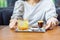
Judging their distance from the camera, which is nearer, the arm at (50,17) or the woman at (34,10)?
the arm at (50,17)

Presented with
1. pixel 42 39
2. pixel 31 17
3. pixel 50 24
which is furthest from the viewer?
pixel 31 17

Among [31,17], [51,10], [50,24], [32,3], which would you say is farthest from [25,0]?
[50,24]

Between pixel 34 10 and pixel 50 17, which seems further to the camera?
pixel 34 10

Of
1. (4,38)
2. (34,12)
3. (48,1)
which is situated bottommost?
(4,38)

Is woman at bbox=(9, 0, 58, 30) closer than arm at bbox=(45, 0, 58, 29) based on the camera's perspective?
No

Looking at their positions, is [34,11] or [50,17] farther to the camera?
[34,11]

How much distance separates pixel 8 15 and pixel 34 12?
0.84 metres

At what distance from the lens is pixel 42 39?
4.32 ft

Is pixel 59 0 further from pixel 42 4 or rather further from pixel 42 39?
pixel 42 39

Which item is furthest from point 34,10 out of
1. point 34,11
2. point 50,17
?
point 50,17

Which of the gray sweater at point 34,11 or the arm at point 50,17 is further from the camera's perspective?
the gray sweater at point 34,11

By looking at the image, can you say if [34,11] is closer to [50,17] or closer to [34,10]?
[34,10]

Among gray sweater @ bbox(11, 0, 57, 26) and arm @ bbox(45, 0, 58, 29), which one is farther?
gray sweater @ bbox(11, 0, 57, 26)

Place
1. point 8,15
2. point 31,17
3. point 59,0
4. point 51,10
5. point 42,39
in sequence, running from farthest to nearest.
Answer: point 59,0
point 8,15
point 31,17
point 51,10
point 42,39
